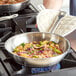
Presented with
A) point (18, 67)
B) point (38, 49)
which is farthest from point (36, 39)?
point (18, 67)

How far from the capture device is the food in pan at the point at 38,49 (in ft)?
2.98

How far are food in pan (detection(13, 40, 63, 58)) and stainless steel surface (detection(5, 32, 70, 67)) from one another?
2 cm

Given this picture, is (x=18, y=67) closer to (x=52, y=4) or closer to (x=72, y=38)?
(x=72, y=38)

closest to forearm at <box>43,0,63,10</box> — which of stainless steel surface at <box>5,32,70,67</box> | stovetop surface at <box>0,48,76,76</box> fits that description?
stainless steel surface at <box>5,32,70,67</box>

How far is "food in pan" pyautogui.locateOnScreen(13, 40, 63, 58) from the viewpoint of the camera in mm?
908

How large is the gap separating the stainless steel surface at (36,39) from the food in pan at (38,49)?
2cm

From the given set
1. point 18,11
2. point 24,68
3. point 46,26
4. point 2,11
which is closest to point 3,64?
point 24,68

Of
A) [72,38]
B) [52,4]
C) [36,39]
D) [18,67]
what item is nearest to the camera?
[18,67]

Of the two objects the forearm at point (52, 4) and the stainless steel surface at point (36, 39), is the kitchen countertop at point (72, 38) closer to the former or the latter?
the stainless steel surface at point (36, 39)

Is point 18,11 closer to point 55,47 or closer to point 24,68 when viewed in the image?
point 55,47

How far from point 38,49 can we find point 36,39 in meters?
0.10

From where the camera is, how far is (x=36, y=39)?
1.07m

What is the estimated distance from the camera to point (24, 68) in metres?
0.87

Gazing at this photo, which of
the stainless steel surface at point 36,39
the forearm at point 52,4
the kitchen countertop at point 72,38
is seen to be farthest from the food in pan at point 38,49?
the forearm at point 52,4
